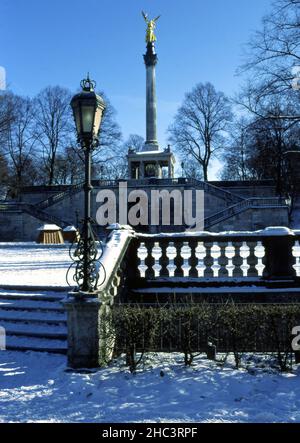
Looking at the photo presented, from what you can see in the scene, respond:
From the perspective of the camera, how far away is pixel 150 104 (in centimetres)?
4316

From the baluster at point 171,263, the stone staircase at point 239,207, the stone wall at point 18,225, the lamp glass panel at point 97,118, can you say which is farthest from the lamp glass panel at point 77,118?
the stone wall at point 18,225

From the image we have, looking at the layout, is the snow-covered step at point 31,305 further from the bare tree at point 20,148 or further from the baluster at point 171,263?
the bare tree at point 20,148

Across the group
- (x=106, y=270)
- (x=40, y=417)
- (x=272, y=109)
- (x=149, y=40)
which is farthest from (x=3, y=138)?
(x=40, y=417)

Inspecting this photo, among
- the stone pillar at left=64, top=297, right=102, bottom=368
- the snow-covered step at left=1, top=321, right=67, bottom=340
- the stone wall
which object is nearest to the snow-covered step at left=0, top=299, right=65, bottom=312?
the snow-covered step at left=1, top=321, right=67, bottom=340

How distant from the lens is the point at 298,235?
8703 millimetres

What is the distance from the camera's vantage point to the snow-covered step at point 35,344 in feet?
23.4

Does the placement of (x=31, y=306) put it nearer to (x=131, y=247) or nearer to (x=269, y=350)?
(x=131, y=247)

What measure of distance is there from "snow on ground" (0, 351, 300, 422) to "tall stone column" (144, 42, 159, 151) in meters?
38.6

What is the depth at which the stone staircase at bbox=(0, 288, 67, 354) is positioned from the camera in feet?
24.2

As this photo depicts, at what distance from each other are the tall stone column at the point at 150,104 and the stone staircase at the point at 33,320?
36.0m

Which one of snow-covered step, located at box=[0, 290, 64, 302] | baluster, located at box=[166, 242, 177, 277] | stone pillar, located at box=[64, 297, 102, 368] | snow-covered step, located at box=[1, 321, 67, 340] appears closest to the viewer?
stone pillar, located at box=[64, 297, 102, 368]

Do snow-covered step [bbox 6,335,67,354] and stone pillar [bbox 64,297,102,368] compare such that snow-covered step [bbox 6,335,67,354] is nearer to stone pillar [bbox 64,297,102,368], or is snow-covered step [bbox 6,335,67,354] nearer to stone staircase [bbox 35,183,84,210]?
stone pillar [bbox 64,297,102,368]

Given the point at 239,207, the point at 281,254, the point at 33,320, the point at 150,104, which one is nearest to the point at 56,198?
the point at 150,104
